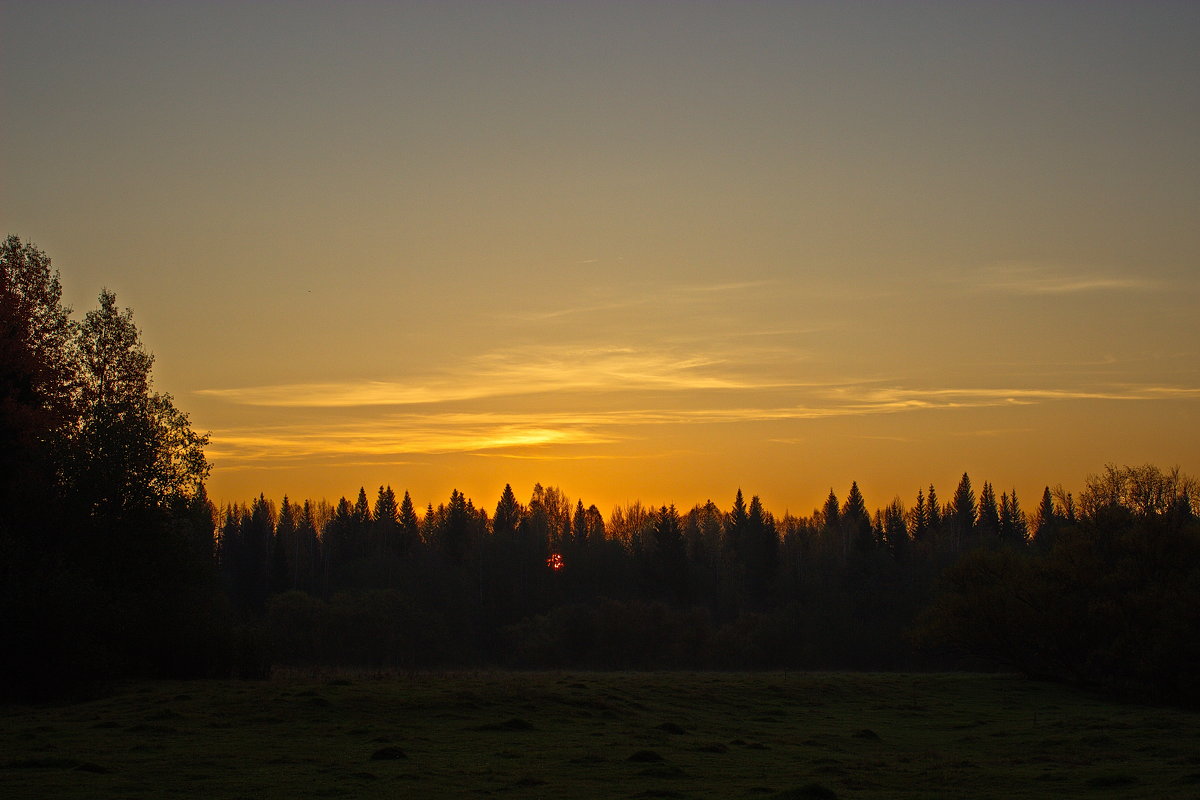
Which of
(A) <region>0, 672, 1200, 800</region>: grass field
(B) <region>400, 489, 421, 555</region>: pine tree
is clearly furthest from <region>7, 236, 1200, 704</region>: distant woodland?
(B) <region>400, 489, 421, 555</region>: pine tree

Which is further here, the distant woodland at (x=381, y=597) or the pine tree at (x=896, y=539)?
the pine tree at (x=896, y=539)

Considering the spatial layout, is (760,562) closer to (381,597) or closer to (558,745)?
(381,597)

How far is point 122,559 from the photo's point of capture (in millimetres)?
46875

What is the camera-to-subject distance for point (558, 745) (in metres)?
31.5

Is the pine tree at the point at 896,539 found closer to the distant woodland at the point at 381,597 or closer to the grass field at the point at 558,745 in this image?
the distant woodland at the point at 381,597

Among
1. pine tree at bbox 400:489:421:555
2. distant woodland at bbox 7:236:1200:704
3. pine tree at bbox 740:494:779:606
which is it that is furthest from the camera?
pine tree at bbox 400:489:421:555

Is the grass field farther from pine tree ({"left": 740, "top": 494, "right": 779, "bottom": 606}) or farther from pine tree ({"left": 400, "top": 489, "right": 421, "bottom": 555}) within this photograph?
pine tree ({"left": 400, "top": 489, "right": 421, "bottom": 555})

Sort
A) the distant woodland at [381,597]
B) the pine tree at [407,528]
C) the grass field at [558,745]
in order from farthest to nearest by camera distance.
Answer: the pine tree at [407,528] → the distant woodland at [381,597] → the grass field at [558,745]

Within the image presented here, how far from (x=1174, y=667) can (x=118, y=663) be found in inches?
2240

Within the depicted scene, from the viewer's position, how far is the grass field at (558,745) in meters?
23.7

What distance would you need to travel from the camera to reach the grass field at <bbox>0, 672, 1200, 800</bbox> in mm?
23672

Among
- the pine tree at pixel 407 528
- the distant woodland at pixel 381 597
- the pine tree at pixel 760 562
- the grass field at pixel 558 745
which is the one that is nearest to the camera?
the grass field at pixel 558 745

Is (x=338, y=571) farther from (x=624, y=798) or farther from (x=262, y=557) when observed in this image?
(x=624, y=798)

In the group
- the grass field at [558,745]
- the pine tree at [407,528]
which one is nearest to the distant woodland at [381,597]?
the grass field at [558,745]
